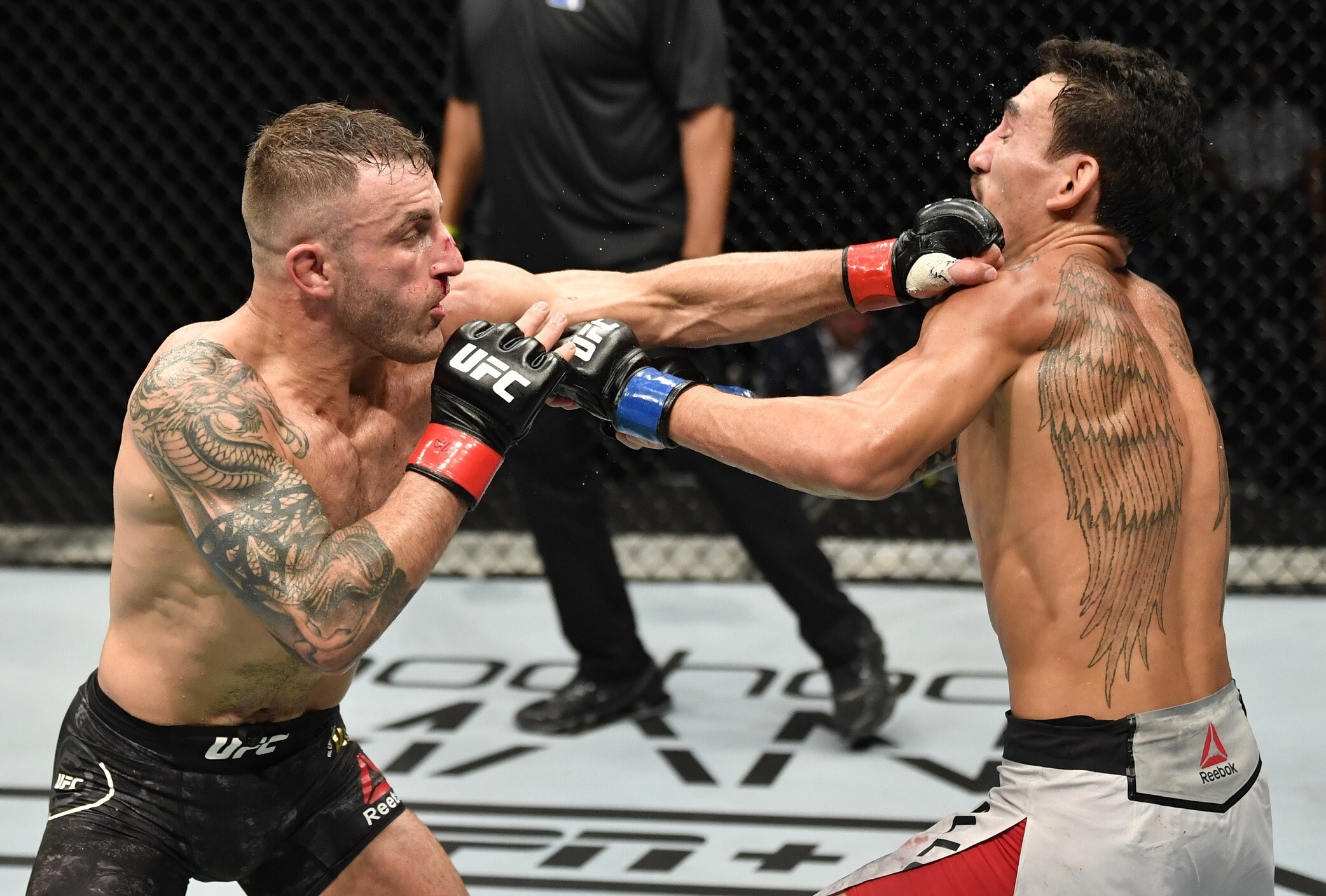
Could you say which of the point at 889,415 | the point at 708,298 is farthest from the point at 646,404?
the point at 708,298

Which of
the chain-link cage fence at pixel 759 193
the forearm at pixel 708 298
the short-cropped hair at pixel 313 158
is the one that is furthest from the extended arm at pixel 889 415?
the chain-link cage fence at pixel 759 193

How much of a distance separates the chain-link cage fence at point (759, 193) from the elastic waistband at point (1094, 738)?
2.54m

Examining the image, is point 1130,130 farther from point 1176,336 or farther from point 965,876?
point 965,876

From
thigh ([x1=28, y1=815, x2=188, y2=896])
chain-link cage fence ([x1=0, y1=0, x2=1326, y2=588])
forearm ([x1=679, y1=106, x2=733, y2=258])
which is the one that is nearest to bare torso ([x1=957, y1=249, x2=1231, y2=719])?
thigh ([x1=28, y1=815, x2=188, y2=896])

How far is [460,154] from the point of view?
3.41 meters

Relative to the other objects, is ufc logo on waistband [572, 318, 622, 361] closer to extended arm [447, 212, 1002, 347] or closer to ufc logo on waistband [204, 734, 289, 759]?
extended arm [447, 212, 1002, 347]

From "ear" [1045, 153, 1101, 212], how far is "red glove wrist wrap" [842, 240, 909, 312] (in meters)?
0.24

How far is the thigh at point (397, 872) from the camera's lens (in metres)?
1.83

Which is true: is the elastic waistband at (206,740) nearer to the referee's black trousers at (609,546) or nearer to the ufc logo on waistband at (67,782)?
the ufc logo on waistband at (67,782)

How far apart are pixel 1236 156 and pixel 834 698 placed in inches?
81.3

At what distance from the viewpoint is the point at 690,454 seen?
10.4 ft

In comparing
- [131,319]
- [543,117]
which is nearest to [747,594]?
[543,117]

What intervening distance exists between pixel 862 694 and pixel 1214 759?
1.45 m

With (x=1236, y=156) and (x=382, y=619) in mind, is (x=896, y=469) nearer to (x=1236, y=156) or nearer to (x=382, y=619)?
(x=382, y=619)
